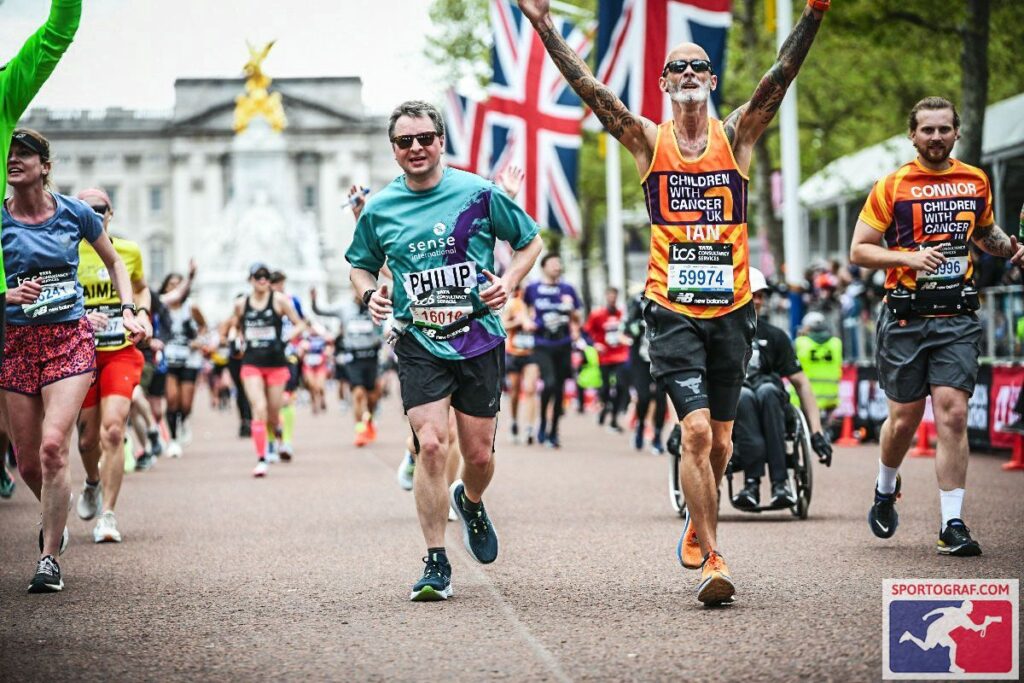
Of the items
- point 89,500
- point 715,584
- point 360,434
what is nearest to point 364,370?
point 360,434

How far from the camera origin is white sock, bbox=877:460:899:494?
28.2 ft

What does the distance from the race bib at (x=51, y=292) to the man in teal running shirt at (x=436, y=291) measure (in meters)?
1.62

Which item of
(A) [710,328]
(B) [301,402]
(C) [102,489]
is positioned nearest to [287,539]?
(C) [102,489]

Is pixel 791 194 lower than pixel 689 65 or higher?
lower

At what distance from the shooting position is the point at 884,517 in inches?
341

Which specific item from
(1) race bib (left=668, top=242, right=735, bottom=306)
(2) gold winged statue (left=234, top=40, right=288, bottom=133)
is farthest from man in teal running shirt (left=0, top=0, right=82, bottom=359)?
(2) gold winged statue (left=234, top=40, right=288, bottom=133)

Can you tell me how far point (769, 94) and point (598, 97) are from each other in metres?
0.74

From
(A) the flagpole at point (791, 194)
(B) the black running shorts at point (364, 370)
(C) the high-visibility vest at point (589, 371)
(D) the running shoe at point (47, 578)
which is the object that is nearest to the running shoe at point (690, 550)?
(D) the running shoe at point (47, 578)

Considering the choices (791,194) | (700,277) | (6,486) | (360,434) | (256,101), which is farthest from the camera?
(256,101)

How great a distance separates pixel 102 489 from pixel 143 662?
477 cm

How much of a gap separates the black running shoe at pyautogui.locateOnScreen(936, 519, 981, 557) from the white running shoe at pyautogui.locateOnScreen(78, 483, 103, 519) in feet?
17.8

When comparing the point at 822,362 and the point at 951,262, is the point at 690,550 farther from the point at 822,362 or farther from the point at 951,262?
the point at 822,362

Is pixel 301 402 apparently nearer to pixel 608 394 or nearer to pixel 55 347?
pixel 608 394

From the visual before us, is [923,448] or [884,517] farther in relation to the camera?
[923,448]
